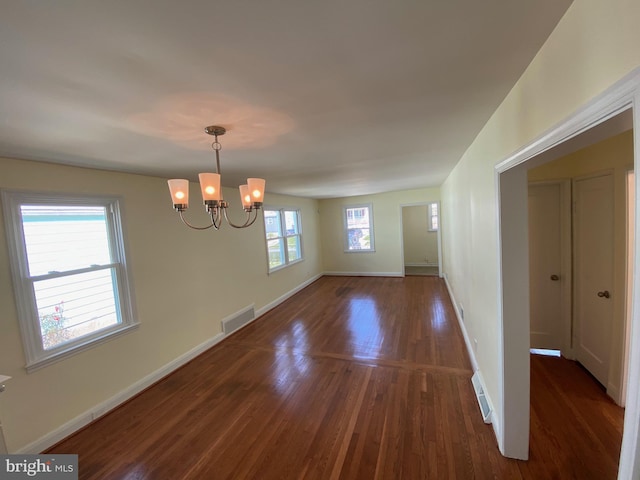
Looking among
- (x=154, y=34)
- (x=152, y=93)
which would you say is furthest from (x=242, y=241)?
(x=154, y=34)

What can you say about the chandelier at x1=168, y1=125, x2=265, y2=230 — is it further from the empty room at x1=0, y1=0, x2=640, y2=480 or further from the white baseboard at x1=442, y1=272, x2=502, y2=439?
the white baseboard at x1=442, y1=272, x2=502, y2=439

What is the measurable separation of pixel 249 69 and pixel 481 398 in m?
2.94

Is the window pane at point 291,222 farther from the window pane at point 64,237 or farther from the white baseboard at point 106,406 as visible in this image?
the window pane at point 64,237

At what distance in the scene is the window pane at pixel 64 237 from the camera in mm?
2193

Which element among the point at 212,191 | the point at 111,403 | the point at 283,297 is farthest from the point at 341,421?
the point at 283,297

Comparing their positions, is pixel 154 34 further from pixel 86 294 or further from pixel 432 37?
pixel 86 294

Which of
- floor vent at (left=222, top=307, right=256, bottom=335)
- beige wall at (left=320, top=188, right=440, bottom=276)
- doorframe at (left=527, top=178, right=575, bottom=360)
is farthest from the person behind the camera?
beige wall at (left=320, top=188, right=440, bottom=276)

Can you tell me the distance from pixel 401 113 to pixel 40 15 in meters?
1.61

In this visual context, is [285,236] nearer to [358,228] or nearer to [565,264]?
[358,228]

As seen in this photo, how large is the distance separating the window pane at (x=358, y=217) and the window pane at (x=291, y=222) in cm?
→ 173

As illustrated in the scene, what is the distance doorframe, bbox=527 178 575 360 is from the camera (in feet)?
9.27

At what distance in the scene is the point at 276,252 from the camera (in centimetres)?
582

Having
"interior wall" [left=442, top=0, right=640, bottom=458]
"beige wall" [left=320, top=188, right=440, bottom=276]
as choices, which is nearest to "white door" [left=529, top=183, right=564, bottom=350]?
"interior wall" [left=442, top=0, right=640, bottom=458]

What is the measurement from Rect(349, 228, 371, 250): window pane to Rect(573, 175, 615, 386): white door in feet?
16.3
